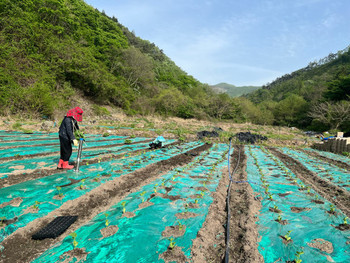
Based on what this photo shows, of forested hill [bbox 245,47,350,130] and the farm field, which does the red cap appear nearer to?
the farm field

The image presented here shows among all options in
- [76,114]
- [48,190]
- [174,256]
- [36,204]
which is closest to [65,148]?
[76,114]

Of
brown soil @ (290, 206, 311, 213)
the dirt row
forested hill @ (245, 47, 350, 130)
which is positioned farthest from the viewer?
forested hill @ (245, 47, 350, 130)

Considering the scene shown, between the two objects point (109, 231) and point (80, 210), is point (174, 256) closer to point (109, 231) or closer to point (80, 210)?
point (109, 231)

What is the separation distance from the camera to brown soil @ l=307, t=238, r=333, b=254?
247 cm

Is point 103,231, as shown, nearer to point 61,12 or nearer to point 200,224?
point 200,224

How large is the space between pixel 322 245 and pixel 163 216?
2.35m

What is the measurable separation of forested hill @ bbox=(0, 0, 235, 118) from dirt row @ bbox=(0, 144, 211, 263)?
13.3 metres

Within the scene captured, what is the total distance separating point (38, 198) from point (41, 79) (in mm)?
17484

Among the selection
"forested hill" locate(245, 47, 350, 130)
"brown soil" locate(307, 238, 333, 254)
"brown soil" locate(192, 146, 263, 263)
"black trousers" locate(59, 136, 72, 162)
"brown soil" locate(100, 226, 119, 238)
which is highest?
"forested hill" locate(245, 47, 350, 130)

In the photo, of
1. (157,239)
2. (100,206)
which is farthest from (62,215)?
(157,239)

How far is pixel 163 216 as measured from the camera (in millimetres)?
3184

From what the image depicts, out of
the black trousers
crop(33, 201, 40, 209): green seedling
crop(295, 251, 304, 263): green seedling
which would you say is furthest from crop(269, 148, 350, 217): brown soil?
the black trousers

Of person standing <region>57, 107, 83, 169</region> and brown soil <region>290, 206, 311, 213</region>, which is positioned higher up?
person standing <region>57, 107, 83, 169</region>

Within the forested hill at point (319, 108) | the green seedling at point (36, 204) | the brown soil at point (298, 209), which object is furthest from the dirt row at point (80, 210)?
the forested hill at point (319, 108)
